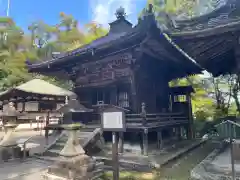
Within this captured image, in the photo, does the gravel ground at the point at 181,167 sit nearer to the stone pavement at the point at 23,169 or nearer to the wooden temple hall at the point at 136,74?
the wooden temple hall at the point at 136,74

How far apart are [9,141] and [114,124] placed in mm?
5489

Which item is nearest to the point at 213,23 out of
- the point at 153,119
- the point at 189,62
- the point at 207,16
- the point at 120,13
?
the point at 207,16

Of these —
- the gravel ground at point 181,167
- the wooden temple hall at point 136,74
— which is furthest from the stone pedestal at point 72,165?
the wooden temple hall at point 136,74

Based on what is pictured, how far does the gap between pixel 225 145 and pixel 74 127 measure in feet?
23.0

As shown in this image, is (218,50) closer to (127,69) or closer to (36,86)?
(127,69)

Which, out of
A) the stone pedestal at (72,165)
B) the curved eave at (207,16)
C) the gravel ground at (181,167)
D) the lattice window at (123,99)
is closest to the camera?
the stone pedestal at (72,165)

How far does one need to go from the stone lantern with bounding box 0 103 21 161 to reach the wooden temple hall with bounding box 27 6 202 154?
3.87 metres

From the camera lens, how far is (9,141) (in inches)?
322

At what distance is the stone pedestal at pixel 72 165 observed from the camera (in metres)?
5.36

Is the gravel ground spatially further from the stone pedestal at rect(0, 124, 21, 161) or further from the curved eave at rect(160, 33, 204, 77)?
the stone pedestal at rect(0, 124, 21, 161)

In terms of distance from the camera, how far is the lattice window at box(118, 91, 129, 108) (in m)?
10.6

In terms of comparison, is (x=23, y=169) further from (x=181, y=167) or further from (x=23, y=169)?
(x=181, y=167)

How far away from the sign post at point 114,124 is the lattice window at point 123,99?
515 cm

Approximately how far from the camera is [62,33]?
3081 cm
